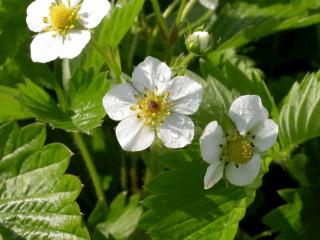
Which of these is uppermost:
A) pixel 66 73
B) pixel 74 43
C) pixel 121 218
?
pixel 74 43

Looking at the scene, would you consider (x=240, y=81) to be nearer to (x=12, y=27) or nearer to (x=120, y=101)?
(x=120, y=101)

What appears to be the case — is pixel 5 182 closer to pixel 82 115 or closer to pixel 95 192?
pixel 82 115

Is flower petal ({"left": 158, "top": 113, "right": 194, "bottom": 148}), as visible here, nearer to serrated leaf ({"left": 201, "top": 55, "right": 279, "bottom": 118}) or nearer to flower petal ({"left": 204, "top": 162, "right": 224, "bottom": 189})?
flower petal ({"left": 204, "top": 162, "right": 224, "bottom": 189})

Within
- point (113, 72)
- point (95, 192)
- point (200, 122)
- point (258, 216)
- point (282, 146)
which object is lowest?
point (258, 216)

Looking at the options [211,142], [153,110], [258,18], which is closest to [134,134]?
[153,110]

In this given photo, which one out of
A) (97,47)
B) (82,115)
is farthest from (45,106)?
(97,47)

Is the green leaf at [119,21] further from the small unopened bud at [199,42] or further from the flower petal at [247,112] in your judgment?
the flower petal at [247,112]

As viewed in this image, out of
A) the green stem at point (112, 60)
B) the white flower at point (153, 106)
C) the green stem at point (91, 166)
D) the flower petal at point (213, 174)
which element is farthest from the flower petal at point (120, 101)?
the green stem at point (91, 166)

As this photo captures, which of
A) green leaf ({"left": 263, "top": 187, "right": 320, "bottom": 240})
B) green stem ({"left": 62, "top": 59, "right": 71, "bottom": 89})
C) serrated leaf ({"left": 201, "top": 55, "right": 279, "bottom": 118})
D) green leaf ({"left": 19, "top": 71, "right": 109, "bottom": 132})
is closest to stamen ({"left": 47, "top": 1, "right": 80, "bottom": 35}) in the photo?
green leaf ({"left": 19, "top": 71, "right": 109, "bottom": 132})
